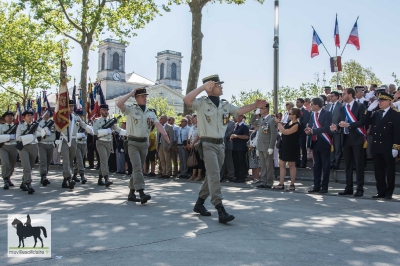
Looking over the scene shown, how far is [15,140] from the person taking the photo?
1324 cm

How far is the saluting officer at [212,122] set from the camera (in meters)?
8.08

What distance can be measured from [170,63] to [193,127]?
397ft

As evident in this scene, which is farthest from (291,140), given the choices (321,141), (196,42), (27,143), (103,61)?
(103,61)

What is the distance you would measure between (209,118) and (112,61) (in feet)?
385

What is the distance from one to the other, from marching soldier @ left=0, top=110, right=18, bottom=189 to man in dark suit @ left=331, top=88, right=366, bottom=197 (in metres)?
8.32

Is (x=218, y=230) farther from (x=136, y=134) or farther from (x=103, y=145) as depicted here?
(x=103, y=145)

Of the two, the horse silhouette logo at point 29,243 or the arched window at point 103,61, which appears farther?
the arched window at point 103,61

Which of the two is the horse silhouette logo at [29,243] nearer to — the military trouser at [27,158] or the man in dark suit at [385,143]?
the military trouser at [27,158]

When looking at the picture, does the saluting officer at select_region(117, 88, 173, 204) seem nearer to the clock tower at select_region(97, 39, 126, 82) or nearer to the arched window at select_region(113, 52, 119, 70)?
the clock tower at select_region(97, 39, 126, 82)

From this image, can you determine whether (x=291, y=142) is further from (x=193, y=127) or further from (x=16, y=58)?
(x=16, y=58)

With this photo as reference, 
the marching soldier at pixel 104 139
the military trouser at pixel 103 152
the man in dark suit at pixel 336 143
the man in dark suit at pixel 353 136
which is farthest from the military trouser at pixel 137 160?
the man in dark suit at pixel 336 143

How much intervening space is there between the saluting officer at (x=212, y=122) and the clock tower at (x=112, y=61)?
378ft

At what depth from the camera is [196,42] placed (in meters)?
21.5

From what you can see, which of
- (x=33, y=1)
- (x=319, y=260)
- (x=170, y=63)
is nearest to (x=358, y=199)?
(x=319, y=260)
